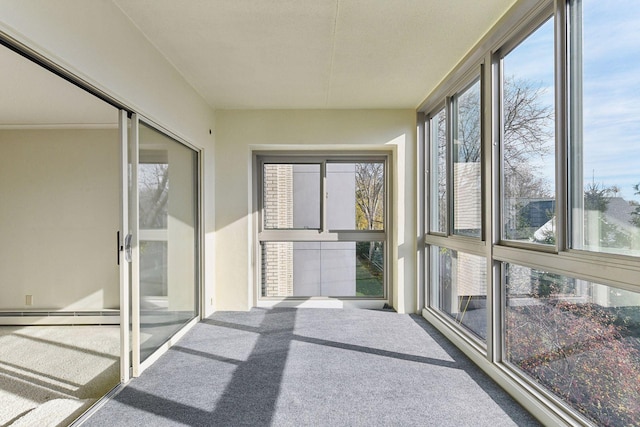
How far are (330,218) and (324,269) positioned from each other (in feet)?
2.25

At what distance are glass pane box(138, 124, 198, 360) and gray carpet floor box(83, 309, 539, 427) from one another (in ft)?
0.93

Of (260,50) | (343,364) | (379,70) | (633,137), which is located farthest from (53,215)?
(633,137)

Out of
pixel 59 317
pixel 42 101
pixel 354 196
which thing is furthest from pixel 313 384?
pixel 42 101

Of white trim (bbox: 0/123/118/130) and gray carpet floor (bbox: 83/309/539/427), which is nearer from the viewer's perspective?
gray carpet floor (bbox: 83/309/539/427)

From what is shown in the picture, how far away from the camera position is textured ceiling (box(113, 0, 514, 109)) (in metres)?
2.40

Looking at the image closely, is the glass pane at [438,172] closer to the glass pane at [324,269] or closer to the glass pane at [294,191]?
the glass pane at [324,269]

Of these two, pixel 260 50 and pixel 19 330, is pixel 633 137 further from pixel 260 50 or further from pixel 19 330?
pixel 19 330

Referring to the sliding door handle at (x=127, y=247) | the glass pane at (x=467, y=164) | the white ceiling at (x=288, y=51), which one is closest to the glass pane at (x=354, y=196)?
the white ceiling at (x=288, y=51)

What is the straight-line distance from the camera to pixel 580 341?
1907mm

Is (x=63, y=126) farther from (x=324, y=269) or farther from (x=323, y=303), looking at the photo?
(x=323, y=303)

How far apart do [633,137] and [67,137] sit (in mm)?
4875

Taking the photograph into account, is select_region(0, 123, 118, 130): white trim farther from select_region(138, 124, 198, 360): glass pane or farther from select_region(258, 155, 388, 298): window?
select_region(258, 155, 388, 298): window

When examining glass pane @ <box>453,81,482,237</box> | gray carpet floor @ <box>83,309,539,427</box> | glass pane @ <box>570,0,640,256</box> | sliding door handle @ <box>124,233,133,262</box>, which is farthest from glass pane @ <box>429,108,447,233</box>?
sliding door handle @ <box>124,233,133,262</box>

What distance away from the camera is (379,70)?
3.39 metres
